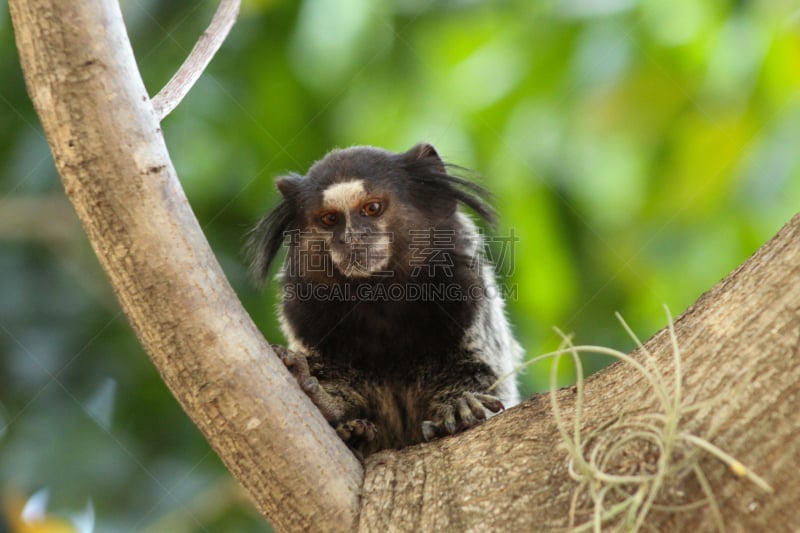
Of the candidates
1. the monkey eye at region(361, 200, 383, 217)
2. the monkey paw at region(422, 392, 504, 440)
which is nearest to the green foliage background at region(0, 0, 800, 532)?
the monkey eye at region(361, 200, 383, 217)

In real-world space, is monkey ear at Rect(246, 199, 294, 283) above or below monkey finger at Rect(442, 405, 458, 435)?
above

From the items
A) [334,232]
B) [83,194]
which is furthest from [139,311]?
[334,232]

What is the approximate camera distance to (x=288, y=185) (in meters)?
4.08

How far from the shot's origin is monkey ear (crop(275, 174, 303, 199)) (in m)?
4.07

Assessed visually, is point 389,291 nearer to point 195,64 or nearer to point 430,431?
point 430,431

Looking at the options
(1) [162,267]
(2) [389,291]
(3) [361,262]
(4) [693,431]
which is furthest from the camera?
(2) [389,291]

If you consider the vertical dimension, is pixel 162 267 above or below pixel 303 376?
above

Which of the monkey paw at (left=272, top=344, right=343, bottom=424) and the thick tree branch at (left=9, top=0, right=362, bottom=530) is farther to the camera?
the monkey paw at (left=272, top=344, right=343, bottom=424)

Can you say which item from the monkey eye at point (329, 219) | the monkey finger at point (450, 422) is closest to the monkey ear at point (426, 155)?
the monkey eye at point (329, 219)

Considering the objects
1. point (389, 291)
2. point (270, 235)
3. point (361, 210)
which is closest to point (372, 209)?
point (361, 210)

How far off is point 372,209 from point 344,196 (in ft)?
0.45

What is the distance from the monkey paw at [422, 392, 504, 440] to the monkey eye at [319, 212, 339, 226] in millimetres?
940

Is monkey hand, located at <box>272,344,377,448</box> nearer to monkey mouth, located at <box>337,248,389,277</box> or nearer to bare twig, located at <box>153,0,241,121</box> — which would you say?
monkey mouth, located at <box>337,248,389,277</box>

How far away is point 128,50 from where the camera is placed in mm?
2297
